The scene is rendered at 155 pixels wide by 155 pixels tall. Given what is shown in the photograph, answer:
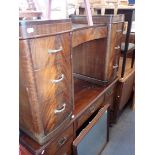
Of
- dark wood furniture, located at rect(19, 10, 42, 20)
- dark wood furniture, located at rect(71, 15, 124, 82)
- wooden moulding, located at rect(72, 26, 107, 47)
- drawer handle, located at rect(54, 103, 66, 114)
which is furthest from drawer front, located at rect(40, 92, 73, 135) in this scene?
dark wood furniture, located at rect(71, 15, 124, 82)

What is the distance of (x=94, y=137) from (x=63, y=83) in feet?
2.27

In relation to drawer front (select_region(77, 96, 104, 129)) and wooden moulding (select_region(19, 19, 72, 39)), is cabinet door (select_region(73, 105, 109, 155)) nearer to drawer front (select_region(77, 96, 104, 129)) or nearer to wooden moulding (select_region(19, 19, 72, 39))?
drawer front (select_region(77, 96, 104, 129))

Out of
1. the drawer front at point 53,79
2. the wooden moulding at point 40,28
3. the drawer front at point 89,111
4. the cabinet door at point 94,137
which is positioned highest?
the wooden moulding at point 40,28

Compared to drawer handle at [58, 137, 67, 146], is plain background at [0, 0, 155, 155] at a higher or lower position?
higher

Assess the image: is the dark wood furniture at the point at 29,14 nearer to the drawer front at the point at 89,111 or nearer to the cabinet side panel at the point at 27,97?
the cabinet side panel at the point at 27,97

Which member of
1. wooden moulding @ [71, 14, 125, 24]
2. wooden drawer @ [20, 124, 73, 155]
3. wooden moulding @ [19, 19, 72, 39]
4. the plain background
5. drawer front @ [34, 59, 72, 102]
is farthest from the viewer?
wooden moulding @ [71, 14, 125, 24]

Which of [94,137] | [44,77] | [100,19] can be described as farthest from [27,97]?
[100,19]

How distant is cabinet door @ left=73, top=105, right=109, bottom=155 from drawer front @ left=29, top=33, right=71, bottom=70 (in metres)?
0.64

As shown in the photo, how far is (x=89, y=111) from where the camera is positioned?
56.1 inches

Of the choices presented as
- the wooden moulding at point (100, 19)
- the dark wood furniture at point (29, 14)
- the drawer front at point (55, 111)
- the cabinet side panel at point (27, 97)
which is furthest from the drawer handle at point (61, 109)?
the wooden moulding at point (100, 19)

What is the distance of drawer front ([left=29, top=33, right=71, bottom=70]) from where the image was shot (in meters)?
0.75

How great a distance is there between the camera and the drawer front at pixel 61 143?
1.04 meters
